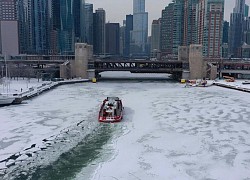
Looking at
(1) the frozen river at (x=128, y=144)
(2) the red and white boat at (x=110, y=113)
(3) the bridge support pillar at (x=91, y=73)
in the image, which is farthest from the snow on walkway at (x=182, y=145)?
(3) the bridge support pillar at (x=91, y=73)

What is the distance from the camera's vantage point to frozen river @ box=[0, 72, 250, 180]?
2017cm

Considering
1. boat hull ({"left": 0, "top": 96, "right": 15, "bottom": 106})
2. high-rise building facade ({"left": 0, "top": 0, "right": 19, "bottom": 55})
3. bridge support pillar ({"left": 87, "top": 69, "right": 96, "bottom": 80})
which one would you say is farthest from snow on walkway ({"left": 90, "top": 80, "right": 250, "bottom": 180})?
high-rise building facade ({"left": 0, "top": 0, "right": 19, "bottom": 55})

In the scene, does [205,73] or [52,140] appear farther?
[205,73]

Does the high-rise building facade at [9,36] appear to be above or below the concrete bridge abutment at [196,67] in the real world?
above

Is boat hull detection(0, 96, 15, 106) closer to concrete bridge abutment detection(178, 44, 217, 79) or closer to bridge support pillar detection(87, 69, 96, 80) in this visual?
bridge support pillar detection(87, 69, 96, 80)

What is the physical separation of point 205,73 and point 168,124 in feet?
229

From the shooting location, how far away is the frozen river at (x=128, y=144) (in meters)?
20.2

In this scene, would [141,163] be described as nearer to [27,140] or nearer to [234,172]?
[234,172]

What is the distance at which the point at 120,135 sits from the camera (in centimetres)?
2912

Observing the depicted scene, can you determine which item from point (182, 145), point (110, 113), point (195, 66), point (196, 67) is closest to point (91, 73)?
point (195, 66)

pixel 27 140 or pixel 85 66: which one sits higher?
pixel 85 66

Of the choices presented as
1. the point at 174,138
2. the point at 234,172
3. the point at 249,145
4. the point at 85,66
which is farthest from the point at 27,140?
the point at 85,66

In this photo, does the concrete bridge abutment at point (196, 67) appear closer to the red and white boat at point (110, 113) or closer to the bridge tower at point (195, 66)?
the bridge tower at point (195, 66)

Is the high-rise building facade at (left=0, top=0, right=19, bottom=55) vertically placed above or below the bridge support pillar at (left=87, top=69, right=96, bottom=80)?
above
